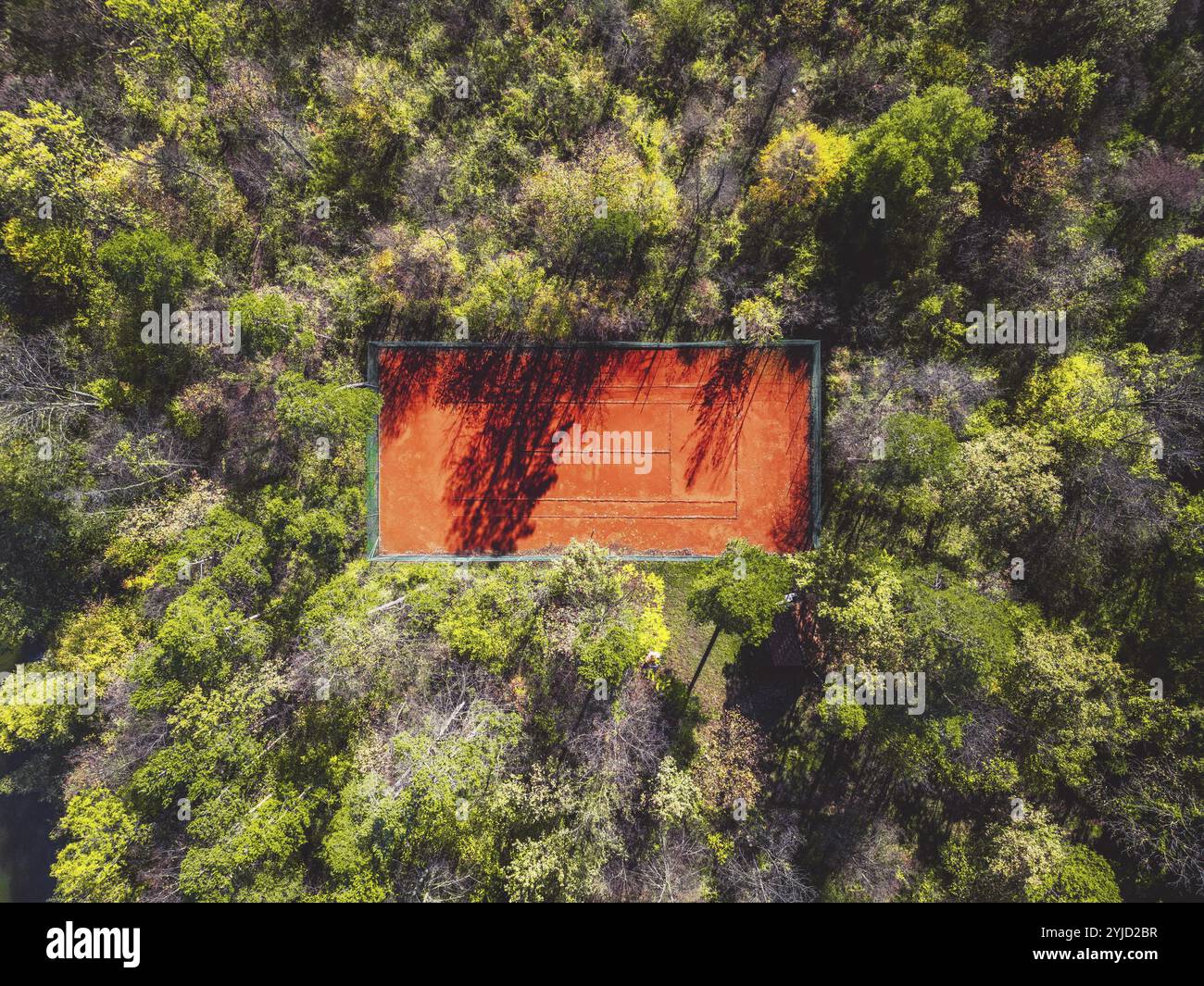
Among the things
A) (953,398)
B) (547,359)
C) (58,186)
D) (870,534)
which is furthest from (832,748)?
(58,186)

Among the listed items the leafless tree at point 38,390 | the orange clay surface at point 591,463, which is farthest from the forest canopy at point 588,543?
the orange clay surface at point 591,463

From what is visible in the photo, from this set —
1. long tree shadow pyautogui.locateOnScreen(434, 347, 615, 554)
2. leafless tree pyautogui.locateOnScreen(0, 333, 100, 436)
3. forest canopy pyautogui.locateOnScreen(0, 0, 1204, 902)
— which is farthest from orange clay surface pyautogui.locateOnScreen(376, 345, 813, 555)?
leafless tree pyautogui.locateOnScreen(0, 333, 100, 436)

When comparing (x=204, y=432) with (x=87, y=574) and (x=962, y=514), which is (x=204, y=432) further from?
(x=962, y=514)

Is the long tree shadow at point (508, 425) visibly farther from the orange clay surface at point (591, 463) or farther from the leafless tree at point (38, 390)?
the leafless tree at point (38, 390)

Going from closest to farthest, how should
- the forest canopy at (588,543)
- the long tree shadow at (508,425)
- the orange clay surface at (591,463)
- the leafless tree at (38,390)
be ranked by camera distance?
the forest canopy at (588,543) → the leafless tree at (38,390) → the orange clay surface at (591,463) → the long tree shadow at (508,425)

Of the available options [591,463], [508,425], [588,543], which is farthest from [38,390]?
[588,543]

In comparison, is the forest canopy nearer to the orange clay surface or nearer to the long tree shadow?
the long tree shadow

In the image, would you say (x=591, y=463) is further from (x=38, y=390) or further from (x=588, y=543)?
(x=38, y=390)

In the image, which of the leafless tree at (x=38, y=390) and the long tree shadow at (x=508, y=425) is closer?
the leafless tree at (x=38, y=390)
